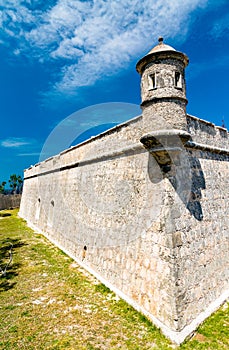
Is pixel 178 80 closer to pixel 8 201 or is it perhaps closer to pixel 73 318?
pixel 73 318

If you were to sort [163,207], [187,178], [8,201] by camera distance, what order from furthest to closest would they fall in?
[8,201], [187,178], [163,207]

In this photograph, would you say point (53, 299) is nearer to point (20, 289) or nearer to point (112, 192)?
point (20, 289)

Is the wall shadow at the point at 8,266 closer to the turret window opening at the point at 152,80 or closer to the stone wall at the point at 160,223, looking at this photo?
the stone wall at the point at 160,223

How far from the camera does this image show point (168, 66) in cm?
475

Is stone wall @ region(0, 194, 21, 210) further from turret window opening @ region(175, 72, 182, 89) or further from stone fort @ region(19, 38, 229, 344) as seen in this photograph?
turret window opening @ region(175, 72, 182, 89)

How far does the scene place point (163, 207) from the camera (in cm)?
480

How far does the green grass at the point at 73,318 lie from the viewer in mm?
4281

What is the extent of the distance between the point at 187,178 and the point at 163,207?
102 centimetres

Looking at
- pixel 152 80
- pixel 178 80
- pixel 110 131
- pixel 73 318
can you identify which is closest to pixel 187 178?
pixel 178 80

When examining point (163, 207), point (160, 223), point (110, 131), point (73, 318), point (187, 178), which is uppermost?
point (110, 131)

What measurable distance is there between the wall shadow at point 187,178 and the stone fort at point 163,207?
0.02 meters

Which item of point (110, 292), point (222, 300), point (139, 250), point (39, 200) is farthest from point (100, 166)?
point (39, 200)

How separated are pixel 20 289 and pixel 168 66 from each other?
7252 millimetres

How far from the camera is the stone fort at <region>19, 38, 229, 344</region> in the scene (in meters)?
4.62
